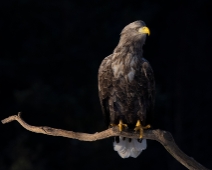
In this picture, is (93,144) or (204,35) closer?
(93,144)

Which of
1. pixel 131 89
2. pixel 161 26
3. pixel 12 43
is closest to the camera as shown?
pixel 131 89

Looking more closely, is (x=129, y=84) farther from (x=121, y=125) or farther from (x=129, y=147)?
(x=129, y=147)

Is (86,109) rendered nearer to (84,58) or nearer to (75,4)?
(84,58)

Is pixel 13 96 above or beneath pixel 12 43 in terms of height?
beneath

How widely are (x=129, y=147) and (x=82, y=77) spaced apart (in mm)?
4516

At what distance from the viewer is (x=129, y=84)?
427 centimetres

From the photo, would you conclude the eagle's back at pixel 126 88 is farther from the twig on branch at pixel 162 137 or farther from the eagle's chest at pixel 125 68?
the twig on branch at pixel 162 137

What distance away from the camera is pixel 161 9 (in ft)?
33.1

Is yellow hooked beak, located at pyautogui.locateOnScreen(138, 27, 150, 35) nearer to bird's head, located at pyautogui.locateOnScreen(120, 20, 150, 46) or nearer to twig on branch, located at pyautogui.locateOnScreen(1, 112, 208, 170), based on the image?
bird's head, located at pyautogui.locateOnScreen(120, 20, 150, 46)

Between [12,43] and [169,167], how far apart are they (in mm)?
2816

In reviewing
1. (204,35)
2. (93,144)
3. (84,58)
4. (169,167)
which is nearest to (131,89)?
(93,144)

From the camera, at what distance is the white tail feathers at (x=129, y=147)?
4605 mm

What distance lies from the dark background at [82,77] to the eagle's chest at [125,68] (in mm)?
4070

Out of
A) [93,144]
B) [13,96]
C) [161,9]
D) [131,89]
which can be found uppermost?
[161,9]
